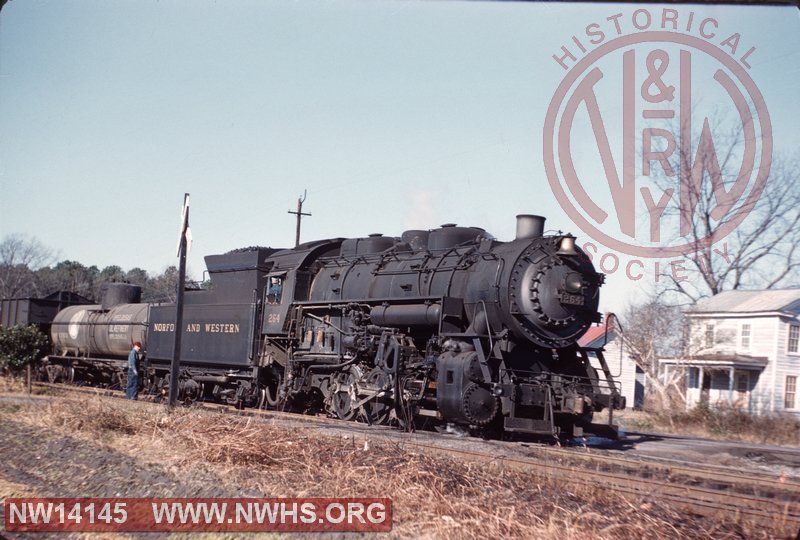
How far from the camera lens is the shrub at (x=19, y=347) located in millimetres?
23172

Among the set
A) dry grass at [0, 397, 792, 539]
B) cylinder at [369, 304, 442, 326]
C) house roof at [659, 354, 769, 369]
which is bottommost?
dry grass at [0, 397, 792, 539]

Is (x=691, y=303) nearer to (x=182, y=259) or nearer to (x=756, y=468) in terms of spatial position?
(x=756, y=468)

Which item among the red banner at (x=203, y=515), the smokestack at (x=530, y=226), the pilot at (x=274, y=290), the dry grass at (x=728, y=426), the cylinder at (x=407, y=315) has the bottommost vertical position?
the dry grass at (x=728, y=426)

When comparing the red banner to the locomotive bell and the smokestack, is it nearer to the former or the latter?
the locomotive bell

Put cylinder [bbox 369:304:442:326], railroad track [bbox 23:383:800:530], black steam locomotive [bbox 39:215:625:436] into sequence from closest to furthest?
railroad track [bbox 23:383:800:530]
black steam locomotive [bbox 39:215:625:436]
cylinder [bbox 369:304:442:326]

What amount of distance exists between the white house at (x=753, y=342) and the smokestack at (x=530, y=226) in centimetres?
1666

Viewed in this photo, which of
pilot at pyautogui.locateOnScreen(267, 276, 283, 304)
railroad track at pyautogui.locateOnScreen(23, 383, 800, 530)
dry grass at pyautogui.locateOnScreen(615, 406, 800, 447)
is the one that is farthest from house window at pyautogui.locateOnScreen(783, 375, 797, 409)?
pilot at pyautogui.locateOnScreen(267, 276, 283, 304)

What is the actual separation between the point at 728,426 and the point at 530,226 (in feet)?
30.3

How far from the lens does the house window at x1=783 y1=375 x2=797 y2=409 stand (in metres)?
28.3

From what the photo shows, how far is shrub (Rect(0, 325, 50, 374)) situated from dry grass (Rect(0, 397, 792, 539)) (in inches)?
565

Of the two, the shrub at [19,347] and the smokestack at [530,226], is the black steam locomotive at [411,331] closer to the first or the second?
the smokestack at [530,226]

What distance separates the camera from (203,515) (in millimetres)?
6375

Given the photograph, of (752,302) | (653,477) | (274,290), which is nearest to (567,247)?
(653,477)

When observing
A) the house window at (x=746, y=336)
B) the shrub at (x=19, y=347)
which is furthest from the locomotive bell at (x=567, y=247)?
the house window at (x=746, y=336)
